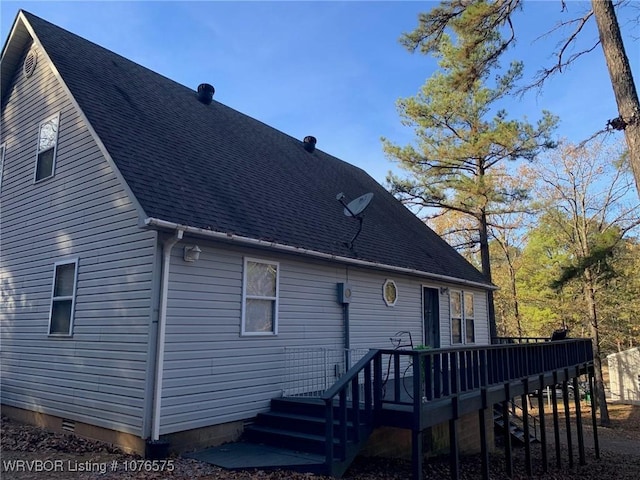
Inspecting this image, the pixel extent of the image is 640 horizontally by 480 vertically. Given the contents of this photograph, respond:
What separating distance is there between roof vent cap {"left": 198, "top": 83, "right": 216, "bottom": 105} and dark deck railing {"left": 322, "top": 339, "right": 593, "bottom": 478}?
24.7 ft

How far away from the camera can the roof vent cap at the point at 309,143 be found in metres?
13.5

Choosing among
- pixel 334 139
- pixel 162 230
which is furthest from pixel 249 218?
pixel 334 139

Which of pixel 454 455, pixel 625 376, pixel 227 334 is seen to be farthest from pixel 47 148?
pixel 625 376

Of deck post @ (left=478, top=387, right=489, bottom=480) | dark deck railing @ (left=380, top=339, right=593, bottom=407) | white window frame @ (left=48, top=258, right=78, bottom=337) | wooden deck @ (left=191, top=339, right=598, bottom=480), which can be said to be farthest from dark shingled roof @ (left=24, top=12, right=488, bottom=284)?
deck post @ (left=478, top=387, right=489, bottom=480)

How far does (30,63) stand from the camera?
8742mm

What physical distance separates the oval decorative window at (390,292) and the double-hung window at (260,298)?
319 cm

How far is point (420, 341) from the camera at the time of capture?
10750 mm

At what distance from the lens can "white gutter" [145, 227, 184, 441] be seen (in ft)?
18.0

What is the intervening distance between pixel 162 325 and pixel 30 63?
20.9 feet

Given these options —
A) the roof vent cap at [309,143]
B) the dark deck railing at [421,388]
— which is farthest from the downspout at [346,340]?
the roof vent cap at [309,143]

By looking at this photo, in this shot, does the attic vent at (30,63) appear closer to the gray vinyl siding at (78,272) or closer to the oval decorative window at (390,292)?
the gray vinyl siding at (78,272)

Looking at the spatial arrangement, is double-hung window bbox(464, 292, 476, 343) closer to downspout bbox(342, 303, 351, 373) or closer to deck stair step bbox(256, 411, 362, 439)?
downspout bbox(342, 303, 351, 373)

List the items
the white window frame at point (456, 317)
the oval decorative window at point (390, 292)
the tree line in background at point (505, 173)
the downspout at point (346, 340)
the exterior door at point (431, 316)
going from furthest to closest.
Answer: 1. the white window frame at point (456, 317)
2. the exterior door at point (431, 316)
3. the oval decorative window at point (390, 292)
4. the tree line in background at point (505, 173)
5. the downspout at point (346, 340)

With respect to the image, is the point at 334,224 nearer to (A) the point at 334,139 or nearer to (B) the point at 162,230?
(B) the point at 162,230
